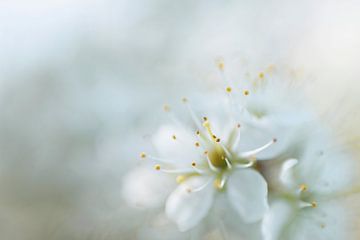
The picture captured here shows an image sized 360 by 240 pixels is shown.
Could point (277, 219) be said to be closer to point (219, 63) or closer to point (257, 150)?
point (257, 150)

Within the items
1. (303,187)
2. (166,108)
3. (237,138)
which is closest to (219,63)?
(166,108)

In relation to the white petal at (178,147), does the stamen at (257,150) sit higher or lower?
lower

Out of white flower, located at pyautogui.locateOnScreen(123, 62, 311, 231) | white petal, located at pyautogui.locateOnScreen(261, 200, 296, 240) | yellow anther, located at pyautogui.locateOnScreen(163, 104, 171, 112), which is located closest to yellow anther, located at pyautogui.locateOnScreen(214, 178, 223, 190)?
white flower, located at pyautogui.locateOnScreen(123, 62, 311, 231)

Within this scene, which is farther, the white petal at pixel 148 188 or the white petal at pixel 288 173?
the white petal at pixel 148 188

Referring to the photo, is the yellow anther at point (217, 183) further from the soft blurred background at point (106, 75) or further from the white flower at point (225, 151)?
the soft blurred background at point (106, 75)

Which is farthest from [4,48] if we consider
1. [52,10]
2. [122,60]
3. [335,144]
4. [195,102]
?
[335,144]

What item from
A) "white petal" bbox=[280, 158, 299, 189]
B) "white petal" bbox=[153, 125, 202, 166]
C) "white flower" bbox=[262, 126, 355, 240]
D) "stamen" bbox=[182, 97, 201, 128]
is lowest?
"white flower" bbox=[262, 126, 355, 240]

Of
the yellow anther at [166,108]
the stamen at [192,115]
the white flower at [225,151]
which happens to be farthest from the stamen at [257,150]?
the yellow anther at [166,108]

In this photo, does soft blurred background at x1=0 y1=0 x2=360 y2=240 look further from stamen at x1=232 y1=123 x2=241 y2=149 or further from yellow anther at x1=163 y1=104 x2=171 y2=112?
stamen at x1=232 y1=123 x2=241 y2=149
